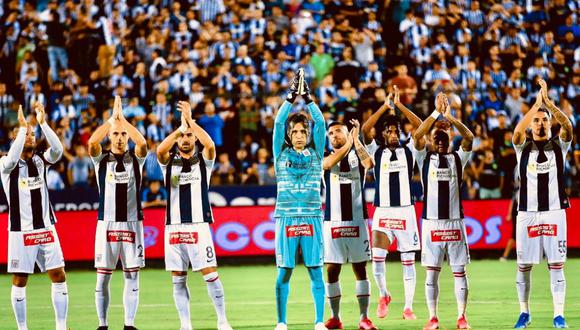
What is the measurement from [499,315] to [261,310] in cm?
343

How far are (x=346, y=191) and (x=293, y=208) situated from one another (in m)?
1.67

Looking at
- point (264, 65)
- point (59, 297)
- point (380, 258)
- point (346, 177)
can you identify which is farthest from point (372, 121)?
point (264, 65)

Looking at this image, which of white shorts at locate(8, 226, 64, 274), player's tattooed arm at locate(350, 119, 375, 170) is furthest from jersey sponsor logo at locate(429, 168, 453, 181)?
white shorts at locate(8, 226, 64, 274)

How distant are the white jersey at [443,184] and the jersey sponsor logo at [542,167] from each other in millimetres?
816

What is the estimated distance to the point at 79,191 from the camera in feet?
77.6

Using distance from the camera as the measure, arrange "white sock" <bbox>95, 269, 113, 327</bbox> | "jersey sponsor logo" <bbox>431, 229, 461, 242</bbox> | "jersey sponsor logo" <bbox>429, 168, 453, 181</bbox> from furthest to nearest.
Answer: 1. "jersey sponsor logo" <bbox>429, 168, 453, 181</bbox>
2. "jersey sponsor logo" <bbox>431, 229, 461, 242</bbox>
3. "white sock" <bbox>95, 269, 113, 327</bbox>

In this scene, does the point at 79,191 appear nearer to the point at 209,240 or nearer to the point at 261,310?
the point at 261,310

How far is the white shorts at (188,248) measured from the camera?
43.5 ft

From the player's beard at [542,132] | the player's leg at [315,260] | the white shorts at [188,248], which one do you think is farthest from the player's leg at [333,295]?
the player's beard at [542,132]

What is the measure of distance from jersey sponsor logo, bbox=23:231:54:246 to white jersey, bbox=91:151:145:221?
2.19 feet

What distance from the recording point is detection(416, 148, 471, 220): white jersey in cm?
1408

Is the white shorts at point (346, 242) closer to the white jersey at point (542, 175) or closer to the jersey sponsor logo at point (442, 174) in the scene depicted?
the jersey sponsor logo at point (442, 174)

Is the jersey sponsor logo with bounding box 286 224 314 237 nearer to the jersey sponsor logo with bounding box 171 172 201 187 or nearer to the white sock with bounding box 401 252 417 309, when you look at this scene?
the jersey sponsor logo with bounding box 171 172 201 187

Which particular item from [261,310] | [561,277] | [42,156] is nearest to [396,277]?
[261,310]
